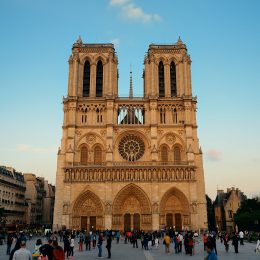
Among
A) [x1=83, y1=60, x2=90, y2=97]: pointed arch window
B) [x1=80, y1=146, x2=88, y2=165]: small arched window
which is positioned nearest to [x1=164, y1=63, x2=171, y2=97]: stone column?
[x1=83, y1=60, x2=90, y2=97]: pointed arch window

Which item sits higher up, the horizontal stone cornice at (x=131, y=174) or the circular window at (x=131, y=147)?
the circular window at (x=131, y=147)

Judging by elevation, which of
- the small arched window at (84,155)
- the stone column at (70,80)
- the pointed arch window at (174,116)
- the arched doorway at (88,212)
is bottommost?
the arched doorway at (88,212)

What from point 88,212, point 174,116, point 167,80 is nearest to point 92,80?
Result: point 167,80

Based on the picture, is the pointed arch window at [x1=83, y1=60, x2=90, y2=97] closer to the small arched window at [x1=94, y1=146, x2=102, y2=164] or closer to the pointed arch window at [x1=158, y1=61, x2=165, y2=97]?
the small arched window at [x1=94, y1=146, x2=102, y2=164]

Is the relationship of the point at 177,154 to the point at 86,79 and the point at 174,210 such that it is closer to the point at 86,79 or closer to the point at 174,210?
the point at 174,210

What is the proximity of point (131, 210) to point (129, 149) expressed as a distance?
796 cm

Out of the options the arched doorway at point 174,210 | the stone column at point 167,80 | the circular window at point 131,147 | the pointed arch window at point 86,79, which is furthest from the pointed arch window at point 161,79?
the arched doorway at point 174,210

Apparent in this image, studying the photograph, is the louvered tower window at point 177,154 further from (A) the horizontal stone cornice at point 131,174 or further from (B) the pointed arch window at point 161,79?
(B) the pointed arch window at point 161,79

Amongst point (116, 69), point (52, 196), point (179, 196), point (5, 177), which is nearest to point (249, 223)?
point (179, 196)

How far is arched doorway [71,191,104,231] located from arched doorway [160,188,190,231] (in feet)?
25.7

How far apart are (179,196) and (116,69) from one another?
20120mm

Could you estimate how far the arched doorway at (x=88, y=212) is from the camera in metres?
41.9

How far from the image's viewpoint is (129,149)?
44.9m

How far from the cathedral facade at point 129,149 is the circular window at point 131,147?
0.44ft
